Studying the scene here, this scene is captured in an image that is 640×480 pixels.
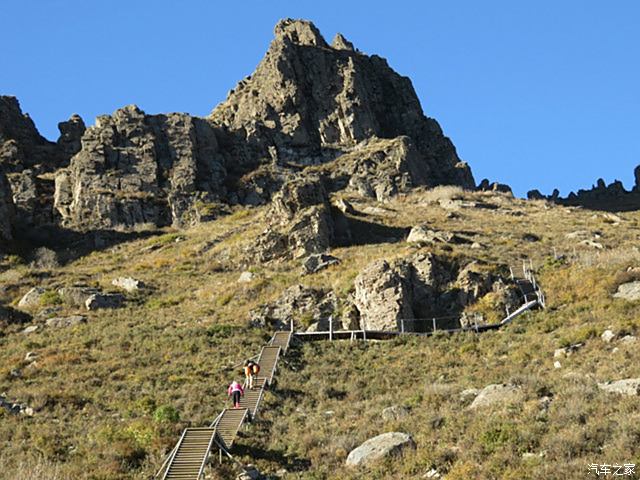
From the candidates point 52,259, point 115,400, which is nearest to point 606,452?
point 115,400

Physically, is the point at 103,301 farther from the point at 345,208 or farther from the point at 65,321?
the point at 345,208

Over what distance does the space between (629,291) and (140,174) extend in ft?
193

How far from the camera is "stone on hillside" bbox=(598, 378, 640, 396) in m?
21.8

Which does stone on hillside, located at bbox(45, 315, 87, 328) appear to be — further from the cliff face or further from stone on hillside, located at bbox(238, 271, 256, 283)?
the cliff face

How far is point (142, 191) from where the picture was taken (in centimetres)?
8144

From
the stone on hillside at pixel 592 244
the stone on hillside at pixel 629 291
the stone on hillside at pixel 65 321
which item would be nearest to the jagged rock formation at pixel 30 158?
the stone on hillside at pixel 65 321

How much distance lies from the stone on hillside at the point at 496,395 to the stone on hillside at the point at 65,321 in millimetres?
27439

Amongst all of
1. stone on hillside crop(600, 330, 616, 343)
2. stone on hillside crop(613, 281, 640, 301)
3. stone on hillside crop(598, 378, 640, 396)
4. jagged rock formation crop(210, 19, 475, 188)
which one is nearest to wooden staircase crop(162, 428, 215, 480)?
stone on hillside crop(598, 378, 640, 396)

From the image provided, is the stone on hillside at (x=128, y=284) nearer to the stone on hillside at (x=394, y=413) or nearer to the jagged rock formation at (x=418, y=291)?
the jagged rock formation at (x=418, y=291)

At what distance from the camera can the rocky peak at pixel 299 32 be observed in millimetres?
108875

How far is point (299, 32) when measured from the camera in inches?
4429

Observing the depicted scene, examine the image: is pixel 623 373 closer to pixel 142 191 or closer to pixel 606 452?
pixel 606 452

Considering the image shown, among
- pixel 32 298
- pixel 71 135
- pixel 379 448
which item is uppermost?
pixel 71 135

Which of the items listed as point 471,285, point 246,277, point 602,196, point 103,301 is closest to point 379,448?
point 471,285
